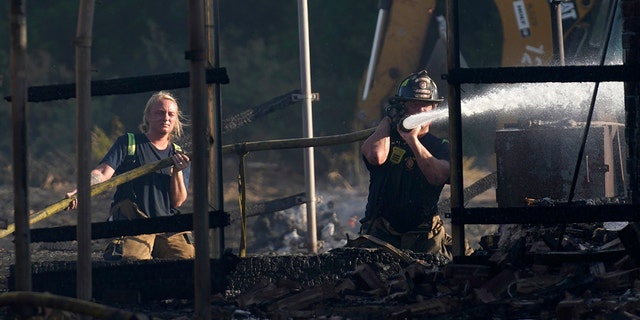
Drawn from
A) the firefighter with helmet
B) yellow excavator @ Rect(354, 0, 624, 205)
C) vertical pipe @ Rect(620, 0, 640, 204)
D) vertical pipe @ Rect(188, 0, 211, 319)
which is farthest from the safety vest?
yellow excavator @ Rect(354, 0, 624, 205)

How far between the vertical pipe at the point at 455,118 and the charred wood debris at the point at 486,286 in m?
0.29

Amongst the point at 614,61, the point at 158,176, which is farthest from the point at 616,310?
the point at 614,61

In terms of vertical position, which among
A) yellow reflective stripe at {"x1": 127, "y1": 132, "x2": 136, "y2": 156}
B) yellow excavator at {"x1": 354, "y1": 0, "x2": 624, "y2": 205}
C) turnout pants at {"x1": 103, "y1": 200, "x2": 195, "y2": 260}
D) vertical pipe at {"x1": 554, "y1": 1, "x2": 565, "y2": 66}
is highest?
yellow excavator at {"x1": 354, "y1": 0, "x2": 624, "y2": 205}

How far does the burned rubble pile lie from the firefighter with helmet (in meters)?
1.39

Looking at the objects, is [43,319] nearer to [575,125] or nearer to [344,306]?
[344,306]

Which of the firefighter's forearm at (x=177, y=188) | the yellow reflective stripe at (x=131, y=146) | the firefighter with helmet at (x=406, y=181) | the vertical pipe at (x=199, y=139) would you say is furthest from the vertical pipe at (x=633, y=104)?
the yellow reflective stripe at (x=131, y=146)

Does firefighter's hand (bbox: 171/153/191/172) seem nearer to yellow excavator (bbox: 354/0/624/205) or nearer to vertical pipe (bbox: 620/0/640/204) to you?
vertical pipe (bbox: 620/0/640/204)

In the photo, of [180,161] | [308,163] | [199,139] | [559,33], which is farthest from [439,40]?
[199,139]

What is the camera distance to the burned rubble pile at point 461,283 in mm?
6016

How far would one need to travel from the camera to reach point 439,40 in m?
16.8

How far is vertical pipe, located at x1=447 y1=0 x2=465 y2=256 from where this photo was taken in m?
6.48

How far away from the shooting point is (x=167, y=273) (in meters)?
6.92

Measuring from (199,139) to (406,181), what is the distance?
389cm

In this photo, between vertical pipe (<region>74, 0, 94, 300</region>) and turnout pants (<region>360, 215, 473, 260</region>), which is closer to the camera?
vertical pipe (<region>74, 0, 94, 300</region>)
